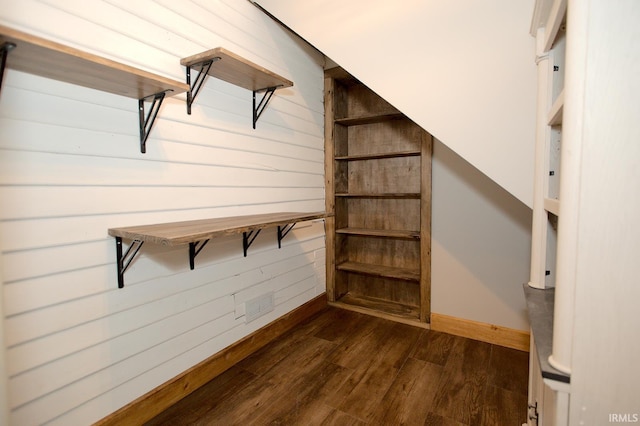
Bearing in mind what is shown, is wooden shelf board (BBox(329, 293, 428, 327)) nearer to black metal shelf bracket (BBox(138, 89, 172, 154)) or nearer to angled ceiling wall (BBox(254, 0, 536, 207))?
angled ceiling wall (BBox(254, 0, 536, 207))

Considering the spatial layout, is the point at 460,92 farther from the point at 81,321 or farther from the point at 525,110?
the point at 81,321

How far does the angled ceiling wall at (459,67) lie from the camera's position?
57.5 inches

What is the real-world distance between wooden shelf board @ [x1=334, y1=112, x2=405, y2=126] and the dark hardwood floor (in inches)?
70.6

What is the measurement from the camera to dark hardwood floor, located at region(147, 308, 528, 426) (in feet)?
5.16

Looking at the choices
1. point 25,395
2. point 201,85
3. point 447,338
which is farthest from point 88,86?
point 447,338

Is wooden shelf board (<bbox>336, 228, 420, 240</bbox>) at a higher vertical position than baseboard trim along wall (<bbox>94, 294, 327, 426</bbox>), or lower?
higher

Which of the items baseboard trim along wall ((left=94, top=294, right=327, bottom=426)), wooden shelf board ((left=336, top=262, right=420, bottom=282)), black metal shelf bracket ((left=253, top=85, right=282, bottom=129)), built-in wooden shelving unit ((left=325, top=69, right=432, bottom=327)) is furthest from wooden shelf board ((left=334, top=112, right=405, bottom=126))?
baseboard trim along wall ((left=94, top=294, right=327, bottom=426))

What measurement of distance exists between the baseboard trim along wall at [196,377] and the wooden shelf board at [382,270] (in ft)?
2.06

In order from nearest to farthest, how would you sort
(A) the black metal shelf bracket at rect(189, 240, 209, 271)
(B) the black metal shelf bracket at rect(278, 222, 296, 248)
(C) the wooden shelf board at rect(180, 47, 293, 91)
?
(C) the wooden shelf board at rect(180, 47, 293, 91)
(A) the black metal shelf bracket at rect(189, 240, 209, 271)
(B) the black metal shelf bracket at rect(278, 222, 296, 248)

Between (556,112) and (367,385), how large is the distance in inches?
64.7

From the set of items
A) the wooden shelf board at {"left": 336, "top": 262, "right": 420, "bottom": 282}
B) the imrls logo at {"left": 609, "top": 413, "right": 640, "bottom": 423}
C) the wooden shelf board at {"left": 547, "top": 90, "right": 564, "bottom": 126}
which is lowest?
the wooden shelf board at {"left": 336, "top": 262, "right": 420, "bottom": 282}

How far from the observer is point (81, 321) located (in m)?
1.31

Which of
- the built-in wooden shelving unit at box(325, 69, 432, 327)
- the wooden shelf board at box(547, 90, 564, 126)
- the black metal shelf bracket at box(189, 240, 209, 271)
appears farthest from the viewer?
the built-in wooden shelving unit at box(325, 69, 432, 327)

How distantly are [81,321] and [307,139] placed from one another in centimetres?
198
